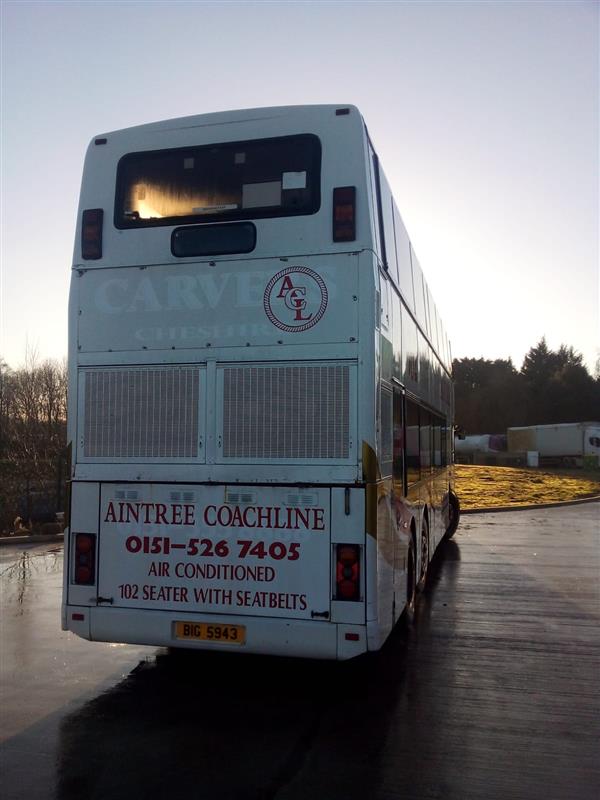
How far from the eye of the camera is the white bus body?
19.1 ft

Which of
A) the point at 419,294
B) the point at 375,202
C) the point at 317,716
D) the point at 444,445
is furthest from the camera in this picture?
the point at 444,445

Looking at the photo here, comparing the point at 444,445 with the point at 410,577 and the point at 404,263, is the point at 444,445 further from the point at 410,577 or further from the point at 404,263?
the point at 404,263

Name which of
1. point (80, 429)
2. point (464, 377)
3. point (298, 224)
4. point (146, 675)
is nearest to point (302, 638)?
point (146, 675)

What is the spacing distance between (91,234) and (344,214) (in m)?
2.21

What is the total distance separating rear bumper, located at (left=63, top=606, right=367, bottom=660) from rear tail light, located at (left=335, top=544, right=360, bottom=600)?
0.78 ft

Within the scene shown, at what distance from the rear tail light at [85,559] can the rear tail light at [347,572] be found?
2.04 metres

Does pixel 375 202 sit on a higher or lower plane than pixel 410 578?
higher

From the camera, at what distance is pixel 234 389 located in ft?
20.0

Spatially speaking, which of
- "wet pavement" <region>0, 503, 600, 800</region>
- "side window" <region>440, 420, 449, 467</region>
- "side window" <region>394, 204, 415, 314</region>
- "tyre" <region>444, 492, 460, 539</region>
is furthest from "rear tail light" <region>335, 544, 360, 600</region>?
"tyre" <region>444, 492, 460, 539</region>

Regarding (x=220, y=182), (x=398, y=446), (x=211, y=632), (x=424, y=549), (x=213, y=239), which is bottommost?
(x=211, y=632)

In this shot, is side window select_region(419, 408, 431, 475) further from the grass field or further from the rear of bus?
the grass field

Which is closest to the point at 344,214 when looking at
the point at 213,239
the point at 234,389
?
the point at 213,239

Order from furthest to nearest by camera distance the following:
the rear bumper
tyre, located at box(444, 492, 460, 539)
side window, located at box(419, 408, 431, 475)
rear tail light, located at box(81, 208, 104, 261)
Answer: tyre, located at box(444, 492, 460, 539) < side window, located at box(419, 408, 431, 475) < rear tail light, located at box(81, 208, 104, 261) < the rear bumper

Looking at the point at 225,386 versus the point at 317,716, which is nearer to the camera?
the point at 317,716
